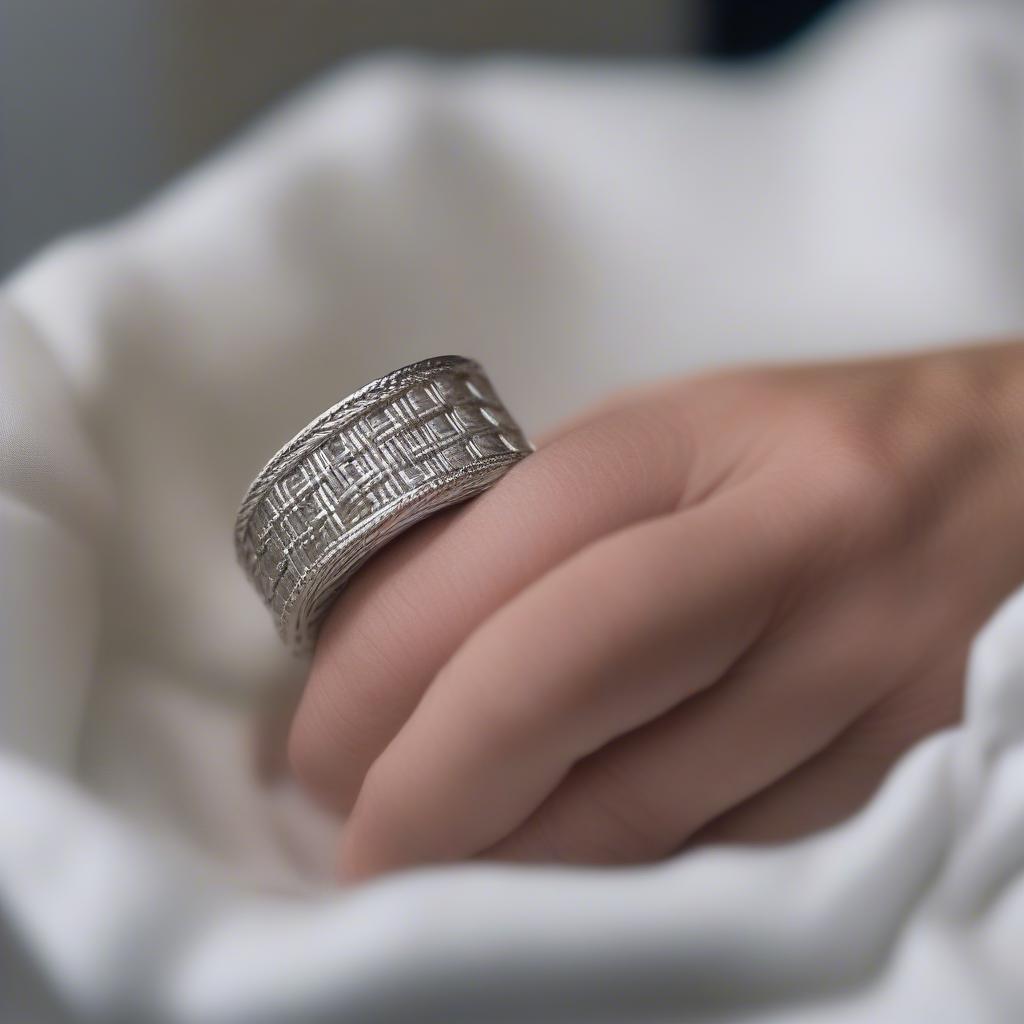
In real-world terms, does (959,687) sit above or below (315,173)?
below

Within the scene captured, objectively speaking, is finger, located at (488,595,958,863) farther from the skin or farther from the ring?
the ring

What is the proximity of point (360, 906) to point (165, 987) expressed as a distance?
53mm

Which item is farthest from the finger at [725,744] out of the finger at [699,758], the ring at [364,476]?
the ring at [364,476]

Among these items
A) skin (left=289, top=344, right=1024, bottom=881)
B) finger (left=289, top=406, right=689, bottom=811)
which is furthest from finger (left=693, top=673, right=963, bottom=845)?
finger (left=289, top=406, right=689, bottom=811)

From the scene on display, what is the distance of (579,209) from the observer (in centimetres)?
74

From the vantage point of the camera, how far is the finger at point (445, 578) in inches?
17.0

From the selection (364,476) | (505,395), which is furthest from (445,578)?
(505,395)

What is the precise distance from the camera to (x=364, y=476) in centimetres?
46

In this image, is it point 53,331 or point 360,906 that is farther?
point 53,331

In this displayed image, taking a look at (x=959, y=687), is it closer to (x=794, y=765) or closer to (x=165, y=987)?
(x=794, y=765)

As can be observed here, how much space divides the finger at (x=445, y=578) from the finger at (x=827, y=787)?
10cm

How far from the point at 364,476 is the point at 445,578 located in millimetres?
53

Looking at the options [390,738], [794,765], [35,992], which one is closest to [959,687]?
[794,765]

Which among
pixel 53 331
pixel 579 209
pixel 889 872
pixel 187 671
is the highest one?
pixel 579 209
